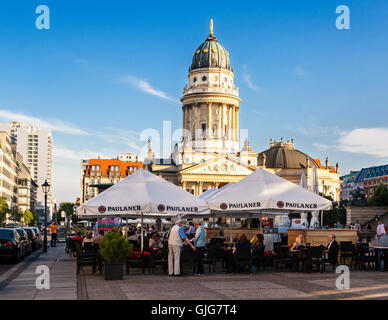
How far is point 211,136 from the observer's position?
128 metres

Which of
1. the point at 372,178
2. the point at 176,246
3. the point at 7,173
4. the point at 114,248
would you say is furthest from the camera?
the point at 372,178

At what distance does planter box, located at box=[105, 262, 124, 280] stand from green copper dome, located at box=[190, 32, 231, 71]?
11652 centimetres

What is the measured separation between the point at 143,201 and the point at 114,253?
2.73 meters

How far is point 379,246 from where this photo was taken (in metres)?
21.5

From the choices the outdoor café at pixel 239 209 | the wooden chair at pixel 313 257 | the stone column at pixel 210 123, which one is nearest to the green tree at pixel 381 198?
the stone column at pixel 210 123

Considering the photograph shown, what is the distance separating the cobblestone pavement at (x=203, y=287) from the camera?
14352 millimetres

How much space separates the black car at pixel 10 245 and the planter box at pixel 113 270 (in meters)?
10.3

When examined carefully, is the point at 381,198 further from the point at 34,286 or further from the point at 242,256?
the point at 34,286

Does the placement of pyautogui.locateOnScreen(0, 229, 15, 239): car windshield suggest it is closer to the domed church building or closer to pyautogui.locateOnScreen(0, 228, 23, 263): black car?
pyautogui.locateOnScreen(0, 228, 23, 263): black car

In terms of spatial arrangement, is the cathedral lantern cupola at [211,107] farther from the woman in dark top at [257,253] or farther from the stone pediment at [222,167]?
the woman in dark top at [257,253]

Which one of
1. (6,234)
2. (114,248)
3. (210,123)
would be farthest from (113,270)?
(210,123)

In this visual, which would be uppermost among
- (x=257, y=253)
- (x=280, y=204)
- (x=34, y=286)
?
(x=280, y=204)

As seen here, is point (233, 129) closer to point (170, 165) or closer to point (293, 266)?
point (170, 165)

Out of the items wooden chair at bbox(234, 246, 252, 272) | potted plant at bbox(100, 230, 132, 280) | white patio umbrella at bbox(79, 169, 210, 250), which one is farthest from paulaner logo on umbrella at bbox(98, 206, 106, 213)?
wooden chair at bbox(234, 246, 252, 272)
